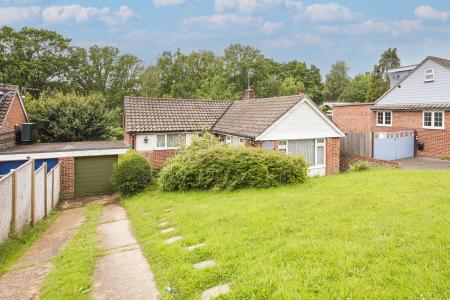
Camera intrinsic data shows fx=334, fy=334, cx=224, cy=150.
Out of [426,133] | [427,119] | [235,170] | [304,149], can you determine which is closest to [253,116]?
[304,149]

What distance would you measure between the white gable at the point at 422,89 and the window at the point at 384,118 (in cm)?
90

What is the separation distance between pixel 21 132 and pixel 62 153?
5478mm

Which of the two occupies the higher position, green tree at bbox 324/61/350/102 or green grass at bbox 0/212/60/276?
green tree at bbox 324/61/350/102

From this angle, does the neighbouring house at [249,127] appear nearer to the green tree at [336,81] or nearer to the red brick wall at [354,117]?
the red brick wall at [354,117]

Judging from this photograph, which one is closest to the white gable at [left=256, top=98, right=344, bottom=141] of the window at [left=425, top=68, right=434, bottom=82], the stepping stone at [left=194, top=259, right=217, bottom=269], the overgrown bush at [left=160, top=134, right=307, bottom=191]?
the overgrown bush at [left=160, top=134, right=307, bottom=191]

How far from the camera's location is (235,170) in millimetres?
12836

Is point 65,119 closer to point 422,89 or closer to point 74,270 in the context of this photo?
point 74,270

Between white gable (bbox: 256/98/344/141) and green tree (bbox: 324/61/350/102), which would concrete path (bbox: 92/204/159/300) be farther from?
green tree (bbox: 324/61/350/102)

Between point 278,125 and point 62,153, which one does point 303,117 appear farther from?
point 62,153

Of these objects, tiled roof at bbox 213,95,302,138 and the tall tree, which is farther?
the tall tree

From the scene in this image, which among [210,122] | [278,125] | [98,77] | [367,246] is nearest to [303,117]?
[278,125]

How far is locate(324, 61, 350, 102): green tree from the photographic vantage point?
74312 millimetres

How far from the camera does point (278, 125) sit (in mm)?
Result: 17406

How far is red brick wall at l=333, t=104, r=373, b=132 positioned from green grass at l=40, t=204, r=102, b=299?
2488 centimetres
